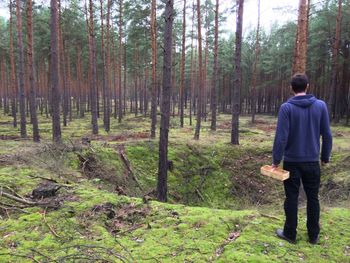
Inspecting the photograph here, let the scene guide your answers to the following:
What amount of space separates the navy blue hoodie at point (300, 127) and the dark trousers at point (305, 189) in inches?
4.7

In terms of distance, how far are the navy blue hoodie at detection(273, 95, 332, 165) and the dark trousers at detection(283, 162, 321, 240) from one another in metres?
0.12

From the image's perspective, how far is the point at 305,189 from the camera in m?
4.32

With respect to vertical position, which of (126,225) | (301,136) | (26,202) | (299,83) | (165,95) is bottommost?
(126,225)

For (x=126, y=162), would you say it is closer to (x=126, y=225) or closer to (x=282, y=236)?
(x=126, y=225)

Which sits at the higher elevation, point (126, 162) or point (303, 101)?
point (303, 101)

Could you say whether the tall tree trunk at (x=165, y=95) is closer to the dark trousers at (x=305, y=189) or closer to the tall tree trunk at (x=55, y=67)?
the dark trousers at (x=305, y=189)

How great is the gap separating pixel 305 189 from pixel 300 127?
3.15 ft

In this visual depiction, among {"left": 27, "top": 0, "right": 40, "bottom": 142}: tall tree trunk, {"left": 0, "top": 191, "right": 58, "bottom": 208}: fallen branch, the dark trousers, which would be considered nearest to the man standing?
the dark trousers

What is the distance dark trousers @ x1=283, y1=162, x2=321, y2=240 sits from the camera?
4.20 metres

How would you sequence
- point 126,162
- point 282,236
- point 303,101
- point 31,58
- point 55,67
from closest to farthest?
point 303,101 → point 282,236 → point 126,162 → point 55,67 → point 31,58

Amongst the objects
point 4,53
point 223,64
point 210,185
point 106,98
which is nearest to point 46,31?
point 4,53

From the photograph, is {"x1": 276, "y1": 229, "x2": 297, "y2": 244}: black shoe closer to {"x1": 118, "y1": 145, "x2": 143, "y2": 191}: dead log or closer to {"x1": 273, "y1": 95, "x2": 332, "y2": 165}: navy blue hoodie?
{"x1": 273, "y1": 95, "x2": 332, "y2": 165}: navy blue hoodie

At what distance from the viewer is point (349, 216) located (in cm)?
567

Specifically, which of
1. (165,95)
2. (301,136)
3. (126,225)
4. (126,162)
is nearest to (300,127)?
(301,136)
